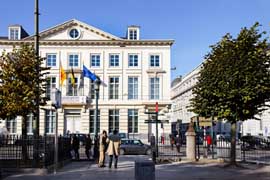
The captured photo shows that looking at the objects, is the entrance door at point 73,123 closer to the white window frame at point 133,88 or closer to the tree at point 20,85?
the white window frame at point 133,88

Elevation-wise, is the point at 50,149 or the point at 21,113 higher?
the point at 21,113

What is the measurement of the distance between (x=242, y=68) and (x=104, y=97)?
4014cm

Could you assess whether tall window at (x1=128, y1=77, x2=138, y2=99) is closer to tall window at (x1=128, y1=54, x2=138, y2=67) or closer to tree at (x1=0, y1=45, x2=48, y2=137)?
tall window at (x1=128, y1=54, x2=138, y2=67)

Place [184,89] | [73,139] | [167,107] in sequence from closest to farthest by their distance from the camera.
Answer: [73,139] < [167,107] < [184,89]

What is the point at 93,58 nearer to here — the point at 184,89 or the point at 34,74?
the point at 34,74

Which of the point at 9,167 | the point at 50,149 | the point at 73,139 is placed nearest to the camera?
the point at 9,167

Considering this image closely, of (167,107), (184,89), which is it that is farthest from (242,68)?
(184,89)

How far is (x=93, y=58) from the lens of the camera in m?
59.7

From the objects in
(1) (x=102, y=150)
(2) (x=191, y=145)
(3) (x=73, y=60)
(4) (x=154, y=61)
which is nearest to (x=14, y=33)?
(3) (x=73, y=60)

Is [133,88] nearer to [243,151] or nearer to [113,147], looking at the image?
[243,151]

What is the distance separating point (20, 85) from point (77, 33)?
39568 mm

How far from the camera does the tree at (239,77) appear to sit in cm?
2030

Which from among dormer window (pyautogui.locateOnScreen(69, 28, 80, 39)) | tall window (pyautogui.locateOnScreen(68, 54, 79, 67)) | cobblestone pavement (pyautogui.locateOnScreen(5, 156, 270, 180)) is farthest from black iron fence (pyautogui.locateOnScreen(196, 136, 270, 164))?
dormer window (pyautogui.locateOnScreen(69, 28, 80, 39))

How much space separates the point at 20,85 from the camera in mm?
20828
